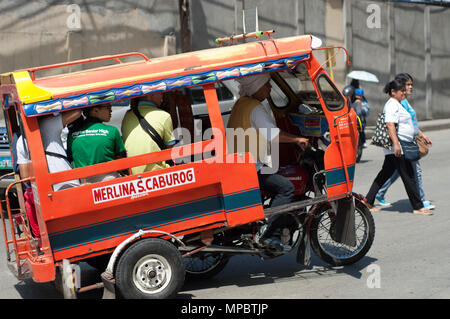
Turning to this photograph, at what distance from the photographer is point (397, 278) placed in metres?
6.44

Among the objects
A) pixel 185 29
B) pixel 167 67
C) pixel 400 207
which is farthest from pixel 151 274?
pixel 185 29

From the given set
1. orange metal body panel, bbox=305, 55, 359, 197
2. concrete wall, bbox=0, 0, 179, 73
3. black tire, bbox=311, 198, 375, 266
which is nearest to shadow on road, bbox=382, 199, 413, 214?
black tire, bbox=311, 198, 375, 266

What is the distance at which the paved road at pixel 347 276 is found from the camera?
20.0 feet

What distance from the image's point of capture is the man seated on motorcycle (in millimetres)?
6344

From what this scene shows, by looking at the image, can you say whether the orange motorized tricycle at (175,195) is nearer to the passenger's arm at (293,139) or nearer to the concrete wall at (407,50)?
the passenger's arm at (293,139)

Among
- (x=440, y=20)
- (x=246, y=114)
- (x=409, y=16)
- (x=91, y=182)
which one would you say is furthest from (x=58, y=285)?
(x=440, y=20)

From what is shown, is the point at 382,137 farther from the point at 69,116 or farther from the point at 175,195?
the point at 69,116

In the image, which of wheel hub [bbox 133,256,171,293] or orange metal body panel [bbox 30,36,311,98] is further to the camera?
wheel hub [bbox 133,256,171,293]

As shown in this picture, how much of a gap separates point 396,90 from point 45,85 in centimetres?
514

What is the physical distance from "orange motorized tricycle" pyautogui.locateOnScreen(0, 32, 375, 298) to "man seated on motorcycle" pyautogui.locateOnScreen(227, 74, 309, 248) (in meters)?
0.10

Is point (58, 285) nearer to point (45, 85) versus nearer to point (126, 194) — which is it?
point (126, 194)

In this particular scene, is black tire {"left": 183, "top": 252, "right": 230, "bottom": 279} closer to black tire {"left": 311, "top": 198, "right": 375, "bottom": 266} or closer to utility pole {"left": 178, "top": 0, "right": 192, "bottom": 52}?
black tire {"left": 311, "top": 198, "right": 375, "bottom": 266}

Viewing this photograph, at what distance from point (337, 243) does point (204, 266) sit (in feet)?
4.45

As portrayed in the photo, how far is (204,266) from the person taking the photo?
6684mm
